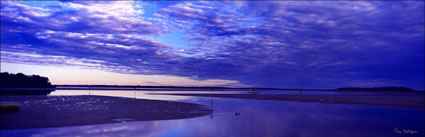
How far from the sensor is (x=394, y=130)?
17484mm

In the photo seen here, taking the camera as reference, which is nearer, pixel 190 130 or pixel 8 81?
pixel 190 130

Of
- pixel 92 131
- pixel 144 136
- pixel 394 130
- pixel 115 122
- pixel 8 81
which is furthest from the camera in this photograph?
pixel 8 81

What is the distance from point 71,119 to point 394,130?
72.8 feet

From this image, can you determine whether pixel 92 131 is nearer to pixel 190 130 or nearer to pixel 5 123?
pixel 190 130

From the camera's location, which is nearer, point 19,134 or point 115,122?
point 19,134

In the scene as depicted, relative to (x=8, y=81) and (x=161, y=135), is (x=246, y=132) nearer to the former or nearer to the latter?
(x=161, y=135)

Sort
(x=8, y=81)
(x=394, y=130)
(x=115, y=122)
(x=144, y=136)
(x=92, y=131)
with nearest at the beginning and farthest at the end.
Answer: (x=144, y=136), (x=92, y=131), (x=394, y=130), (x=115, y=122), (x=8, y=81)

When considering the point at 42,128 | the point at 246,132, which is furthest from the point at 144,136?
the point at 42,128

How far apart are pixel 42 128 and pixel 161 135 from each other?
7.64 metres

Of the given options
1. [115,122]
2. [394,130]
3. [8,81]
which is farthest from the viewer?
[8,81]

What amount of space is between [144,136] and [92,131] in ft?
11.4

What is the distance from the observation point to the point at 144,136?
14.6 metres

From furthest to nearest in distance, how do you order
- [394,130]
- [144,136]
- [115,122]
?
1. [115,122]
2. [394,130]
3. [144,136]

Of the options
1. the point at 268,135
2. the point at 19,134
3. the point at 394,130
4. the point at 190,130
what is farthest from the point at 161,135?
the point at 394,130
